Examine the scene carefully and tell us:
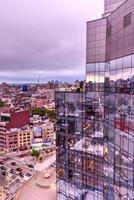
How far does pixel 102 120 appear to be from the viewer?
23156mm

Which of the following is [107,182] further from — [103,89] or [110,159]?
[103,89]

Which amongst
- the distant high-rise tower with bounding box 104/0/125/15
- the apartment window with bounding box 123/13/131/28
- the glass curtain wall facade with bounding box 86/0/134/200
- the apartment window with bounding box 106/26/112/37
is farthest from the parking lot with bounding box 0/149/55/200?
the apartment window with bounding box 123/13/131/28

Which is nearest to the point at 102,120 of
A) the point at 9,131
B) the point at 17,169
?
the point at 17,169

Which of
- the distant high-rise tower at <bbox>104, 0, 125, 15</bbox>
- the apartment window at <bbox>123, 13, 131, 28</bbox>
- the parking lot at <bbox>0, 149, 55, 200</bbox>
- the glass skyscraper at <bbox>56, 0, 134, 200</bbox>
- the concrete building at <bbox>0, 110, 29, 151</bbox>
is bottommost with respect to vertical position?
the parking lot at <bbox>0, 149, 55, 200</bbox>

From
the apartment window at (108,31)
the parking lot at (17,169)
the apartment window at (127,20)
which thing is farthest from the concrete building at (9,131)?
the apartment window at (127,20)

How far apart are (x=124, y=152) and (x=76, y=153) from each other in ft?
26.9

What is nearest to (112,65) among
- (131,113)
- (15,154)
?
(131,113)

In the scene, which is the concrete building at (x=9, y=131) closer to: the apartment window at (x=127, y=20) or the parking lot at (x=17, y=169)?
the parking lot at (x=17, y=169)

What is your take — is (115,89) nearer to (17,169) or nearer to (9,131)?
(17,169)

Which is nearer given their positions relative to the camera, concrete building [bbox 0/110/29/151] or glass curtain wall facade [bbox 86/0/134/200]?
glass curtain wall facade [bbox 86/0/134/200]

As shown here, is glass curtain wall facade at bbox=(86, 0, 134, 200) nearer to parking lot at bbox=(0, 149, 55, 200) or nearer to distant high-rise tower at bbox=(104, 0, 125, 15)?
distant high-rise tower at bbox=(104, 0, 125, 15)

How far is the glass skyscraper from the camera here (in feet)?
58.5

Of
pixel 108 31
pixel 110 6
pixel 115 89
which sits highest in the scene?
pixel 110 6

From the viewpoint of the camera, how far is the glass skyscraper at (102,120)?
58.5 feet
